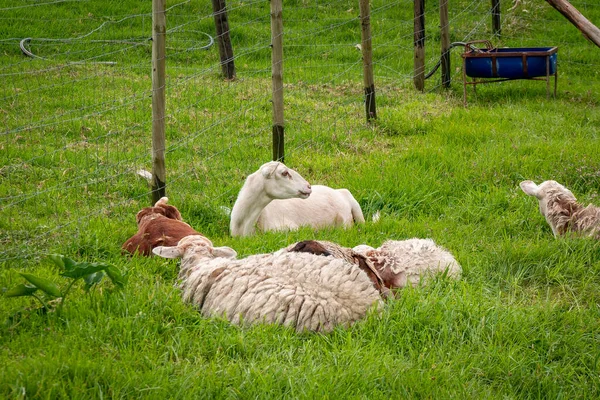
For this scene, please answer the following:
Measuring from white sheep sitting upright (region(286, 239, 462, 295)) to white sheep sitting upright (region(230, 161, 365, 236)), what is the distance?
57.8 inches

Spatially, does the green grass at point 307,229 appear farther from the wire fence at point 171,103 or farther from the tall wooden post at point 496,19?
the tall wooden post at point 496,19

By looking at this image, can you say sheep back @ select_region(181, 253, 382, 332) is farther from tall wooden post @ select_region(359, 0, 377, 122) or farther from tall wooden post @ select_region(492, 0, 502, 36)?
tall wooden post @ select_region(492, 0, 502, 36)

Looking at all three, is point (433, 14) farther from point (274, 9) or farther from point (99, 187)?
point (99, 187)

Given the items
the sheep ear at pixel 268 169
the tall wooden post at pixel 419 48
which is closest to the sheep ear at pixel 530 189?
the sheep ear at pixel 268 169

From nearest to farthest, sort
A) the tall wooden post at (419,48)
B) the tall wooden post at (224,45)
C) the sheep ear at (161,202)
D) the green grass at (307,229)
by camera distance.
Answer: the green grass at (307,229) → the sheep ear at (161,202) → the tall wooden post at (419,48) → the tall wooden post at (224,45)

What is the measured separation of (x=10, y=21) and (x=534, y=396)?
13944 mm

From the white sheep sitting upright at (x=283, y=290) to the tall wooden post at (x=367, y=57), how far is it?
5577mm

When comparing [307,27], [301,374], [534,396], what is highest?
[307,27]

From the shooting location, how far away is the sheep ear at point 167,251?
17.3 ft

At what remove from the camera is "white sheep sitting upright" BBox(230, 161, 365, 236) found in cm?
689

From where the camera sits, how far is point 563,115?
434 inches

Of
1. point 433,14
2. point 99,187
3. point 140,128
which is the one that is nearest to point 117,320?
point 99,187

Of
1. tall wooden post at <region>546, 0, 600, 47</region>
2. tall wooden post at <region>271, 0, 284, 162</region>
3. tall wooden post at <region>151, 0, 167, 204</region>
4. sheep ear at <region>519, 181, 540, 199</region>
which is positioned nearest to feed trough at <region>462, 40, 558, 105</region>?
tall wooden post at <region>271, 0, 284, 162</region>

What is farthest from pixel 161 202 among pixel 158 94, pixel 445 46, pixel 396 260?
pixel 445 46
